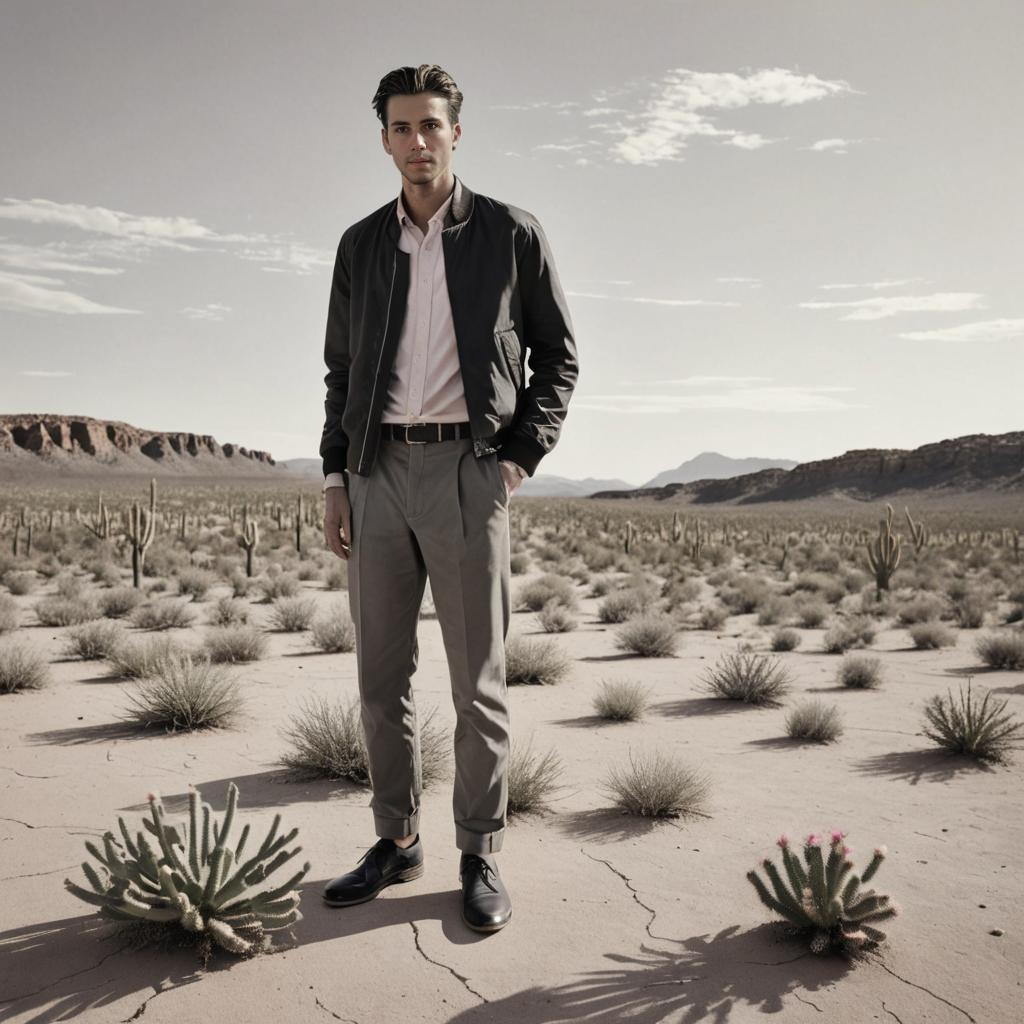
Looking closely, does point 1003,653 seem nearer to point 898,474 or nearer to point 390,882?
point 390,882

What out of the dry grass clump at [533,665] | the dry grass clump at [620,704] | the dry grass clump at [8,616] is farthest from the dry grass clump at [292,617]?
the dry grass clump at [620,704]

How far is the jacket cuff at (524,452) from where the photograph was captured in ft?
10.9

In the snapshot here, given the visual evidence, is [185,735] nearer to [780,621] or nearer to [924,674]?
[924,674]

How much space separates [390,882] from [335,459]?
172 cm

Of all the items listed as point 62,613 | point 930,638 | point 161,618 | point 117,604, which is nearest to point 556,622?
point 930,638

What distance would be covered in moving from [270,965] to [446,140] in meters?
2.98

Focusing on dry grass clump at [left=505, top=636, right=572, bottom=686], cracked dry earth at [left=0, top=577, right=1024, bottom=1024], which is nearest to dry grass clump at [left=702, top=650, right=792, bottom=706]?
cracked dry earth at [left=0, top=577, right=1024, bottom=1024]

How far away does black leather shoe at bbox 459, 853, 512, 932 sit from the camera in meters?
3.26

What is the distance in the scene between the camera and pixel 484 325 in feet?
10.8

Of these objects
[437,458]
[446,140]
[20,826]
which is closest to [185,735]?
[20,826]

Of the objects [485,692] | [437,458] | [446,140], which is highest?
[446,140]

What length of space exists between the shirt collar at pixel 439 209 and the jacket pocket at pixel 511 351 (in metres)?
0.51

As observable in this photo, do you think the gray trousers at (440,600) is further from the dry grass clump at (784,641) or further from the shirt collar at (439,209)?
the dry grass clump at (784,641)

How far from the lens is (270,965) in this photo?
3.03 meters
